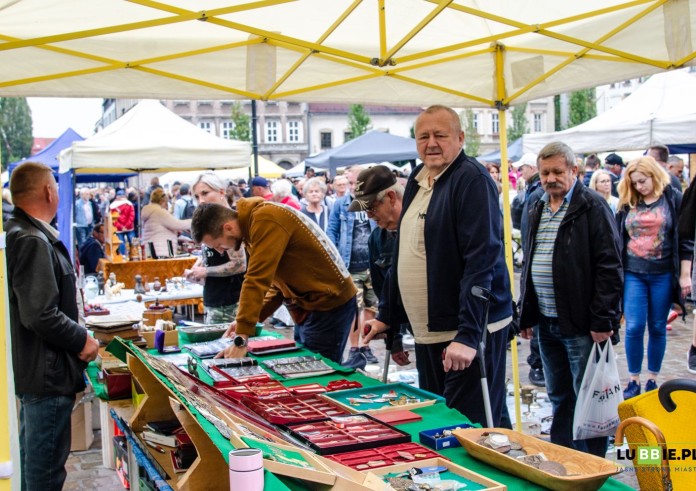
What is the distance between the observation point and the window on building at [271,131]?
61000mm

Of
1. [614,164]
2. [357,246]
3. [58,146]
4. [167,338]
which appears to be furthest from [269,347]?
[58,146]

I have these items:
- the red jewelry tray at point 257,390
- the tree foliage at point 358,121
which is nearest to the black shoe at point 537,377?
the red jewelry tray at point 257,390

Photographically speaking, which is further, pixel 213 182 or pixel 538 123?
pixel 538 123

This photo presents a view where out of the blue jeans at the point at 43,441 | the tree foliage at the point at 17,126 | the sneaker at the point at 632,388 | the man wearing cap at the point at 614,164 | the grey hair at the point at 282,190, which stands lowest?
the sneaker at the point at 632,388

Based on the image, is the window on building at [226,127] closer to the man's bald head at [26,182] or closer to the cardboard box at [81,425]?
the cardboard box at [81,425]

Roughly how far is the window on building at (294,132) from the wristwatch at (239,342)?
5823 centimetres

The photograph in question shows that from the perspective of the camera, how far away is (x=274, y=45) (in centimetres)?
430

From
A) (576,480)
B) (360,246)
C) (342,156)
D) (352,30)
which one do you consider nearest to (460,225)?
(576,480)

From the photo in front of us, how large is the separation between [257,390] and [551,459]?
53.3 inches

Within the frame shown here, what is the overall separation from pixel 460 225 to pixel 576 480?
1382mm

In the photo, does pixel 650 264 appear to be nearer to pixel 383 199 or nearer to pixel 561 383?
pixel 561 383

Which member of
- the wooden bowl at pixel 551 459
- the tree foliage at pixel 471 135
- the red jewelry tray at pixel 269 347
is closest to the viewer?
the wooden bowl at pixel 551 459

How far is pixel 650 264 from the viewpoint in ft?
17.9

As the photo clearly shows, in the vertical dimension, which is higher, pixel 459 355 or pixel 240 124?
pixel 240 124
